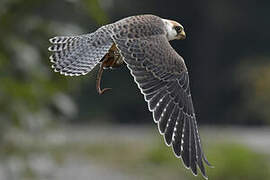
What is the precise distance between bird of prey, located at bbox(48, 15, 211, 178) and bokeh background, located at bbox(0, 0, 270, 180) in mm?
995

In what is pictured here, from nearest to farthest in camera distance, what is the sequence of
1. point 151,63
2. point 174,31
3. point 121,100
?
point 151,63
point 174,31
point 121,100

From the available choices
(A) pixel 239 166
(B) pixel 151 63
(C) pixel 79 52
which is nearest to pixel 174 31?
(B) pixel 151 63

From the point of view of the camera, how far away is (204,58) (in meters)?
25.2

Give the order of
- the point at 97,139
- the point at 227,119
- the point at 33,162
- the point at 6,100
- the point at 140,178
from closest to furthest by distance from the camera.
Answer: the point at 6,100, the point at 33,162, the point at 140,178, the point at 97,139, the point at 227,119

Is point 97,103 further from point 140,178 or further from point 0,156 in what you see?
point 0,156

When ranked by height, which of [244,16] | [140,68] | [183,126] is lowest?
[244,16]

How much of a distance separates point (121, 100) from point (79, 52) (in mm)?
21310

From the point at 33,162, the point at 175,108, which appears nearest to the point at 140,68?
the point at 175,108

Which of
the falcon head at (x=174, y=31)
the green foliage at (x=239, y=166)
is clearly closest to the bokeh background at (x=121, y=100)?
the green foliage at (x=239, y=166)

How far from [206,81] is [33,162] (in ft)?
57.6

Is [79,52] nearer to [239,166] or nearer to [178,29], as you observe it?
[178,29]

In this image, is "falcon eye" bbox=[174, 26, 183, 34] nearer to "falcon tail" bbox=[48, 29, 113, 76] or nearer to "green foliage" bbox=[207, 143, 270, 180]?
"falcon tail" bbox=[48, 29, 113, 76]

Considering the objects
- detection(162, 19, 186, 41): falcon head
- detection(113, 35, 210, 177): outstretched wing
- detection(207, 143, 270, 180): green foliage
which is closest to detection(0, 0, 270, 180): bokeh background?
detection(207, 143, 270, 180): green foliage

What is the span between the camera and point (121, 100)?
25391 mm
